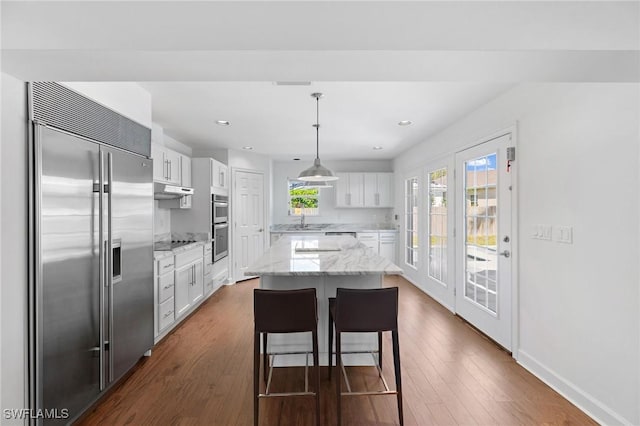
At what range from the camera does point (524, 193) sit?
9.11 feet

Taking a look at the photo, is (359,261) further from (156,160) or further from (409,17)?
(156,160)

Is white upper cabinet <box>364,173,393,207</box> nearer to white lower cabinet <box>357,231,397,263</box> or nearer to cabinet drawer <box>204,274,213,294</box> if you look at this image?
white lower cabinet <box>357,231,397,263</box>

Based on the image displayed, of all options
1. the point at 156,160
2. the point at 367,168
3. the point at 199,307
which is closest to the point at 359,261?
the point at 156,160

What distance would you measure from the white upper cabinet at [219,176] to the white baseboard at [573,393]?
14.3ft

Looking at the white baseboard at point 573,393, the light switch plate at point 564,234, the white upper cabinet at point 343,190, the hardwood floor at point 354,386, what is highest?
the white upper cabinet at point 343,190

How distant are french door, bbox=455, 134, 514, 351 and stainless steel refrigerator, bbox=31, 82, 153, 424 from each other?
3198 mm

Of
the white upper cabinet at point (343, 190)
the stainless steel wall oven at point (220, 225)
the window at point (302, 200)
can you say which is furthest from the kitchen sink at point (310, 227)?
the stainless steel wall oven at point (220, 225)

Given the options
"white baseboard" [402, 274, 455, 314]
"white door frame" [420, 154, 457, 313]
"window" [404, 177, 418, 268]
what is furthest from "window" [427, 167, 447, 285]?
"window" [404, 177, 418, 268]

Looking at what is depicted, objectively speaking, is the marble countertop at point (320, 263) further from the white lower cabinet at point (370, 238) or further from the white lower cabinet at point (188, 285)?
the white lower cabinet at point (370, 238)

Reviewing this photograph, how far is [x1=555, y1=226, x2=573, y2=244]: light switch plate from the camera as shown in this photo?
7.49ft

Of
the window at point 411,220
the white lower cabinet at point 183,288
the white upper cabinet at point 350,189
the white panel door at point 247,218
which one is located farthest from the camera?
the white upper cabinet at point 350,189

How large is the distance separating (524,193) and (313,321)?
2.10 metres

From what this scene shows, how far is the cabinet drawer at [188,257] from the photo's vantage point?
12.1 feet

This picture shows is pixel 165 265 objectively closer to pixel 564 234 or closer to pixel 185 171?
pixel 185 171
